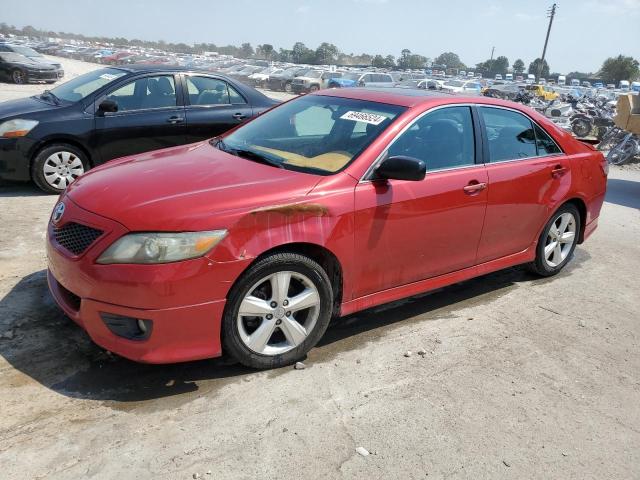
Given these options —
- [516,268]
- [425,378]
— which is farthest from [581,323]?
[425,378]

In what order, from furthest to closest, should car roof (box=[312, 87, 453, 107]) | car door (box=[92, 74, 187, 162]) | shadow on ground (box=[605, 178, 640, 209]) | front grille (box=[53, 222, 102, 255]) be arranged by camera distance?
shadow on ground (box=[605, 178, 640, 209]), car door (box=[92, 74, 187, 162]), car roof (box=[312, 87, 453, 107]), front grille (box=[53, 222, 102, 255])

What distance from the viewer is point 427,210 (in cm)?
369

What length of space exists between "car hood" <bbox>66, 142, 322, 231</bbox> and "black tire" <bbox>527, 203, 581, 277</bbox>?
2481 mm

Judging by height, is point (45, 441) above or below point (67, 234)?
below

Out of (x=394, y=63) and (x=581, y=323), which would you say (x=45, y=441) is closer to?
(x=581, y=323)

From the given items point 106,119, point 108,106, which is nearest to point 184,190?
point 108,106

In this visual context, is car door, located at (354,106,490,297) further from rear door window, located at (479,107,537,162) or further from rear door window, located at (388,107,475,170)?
rear door window, located at (479,107,537,162)

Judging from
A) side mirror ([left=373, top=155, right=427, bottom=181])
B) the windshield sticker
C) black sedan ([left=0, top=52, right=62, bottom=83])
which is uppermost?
the windshield sticker

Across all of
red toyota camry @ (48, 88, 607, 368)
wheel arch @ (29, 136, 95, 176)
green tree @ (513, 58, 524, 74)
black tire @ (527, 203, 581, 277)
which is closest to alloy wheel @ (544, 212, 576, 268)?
black tire @ (527, 203, 581, 277)

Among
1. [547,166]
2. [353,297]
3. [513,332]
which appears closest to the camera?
[353,297]

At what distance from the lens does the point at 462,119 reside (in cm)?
409

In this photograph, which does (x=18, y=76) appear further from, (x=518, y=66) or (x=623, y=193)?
(x=518, y=66)

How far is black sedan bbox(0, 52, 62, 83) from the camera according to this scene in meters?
23.9

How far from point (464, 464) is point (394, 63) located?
11141 cm
